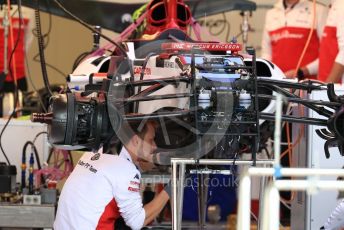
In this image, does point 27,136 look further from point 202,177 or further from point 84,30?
point 84,30

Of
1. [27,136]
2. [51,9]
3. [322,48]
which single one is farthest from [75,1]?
[322,48]

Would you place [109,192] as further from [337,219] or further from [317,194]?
[317,194]

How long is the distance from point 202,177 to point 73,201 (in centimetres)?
61

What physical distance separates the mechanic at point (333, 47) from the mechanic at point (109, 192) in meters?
2.15

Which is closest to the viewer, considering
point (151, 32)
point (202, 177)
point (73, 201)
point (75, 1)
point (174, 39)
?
A: point (73, 201)

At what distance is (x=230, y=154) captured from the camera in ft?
9.98

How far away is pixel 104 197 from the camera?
332 centimetres

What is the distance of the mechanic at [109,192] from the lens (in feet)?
10.9

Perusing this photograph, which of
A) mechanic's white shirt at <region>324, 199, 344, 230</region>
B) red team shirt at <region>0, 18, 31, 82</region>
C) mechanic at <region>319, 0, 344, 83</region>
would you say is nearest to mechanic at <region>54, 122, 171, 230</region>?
mechanic's white shirt at <region>324, 199, 344, 230</region>

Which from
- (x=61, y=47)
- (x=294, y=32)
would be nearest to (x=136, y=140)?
(x=294, y=32)

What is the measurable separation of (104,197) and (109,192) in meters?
0.03

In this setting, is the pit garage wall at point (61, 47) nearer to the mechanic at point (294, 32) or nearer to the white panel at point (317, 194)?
the mechanic at point (294, 32)

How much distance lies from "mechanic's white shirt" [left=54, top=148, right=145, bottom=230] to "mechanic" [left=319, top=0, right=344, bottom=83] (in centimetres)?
226

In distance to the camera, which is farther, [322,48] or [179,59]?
[322,48]
